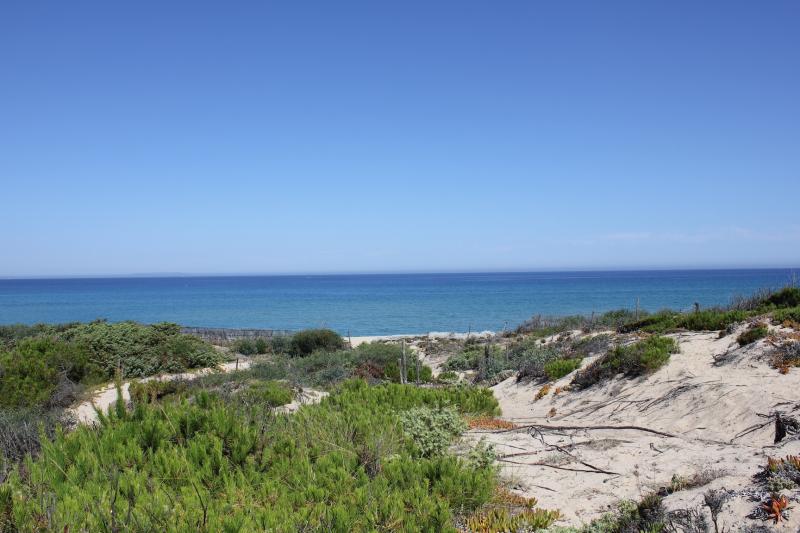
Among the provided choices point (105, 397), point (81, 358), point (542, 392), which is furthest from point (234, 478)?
point (81, 358)

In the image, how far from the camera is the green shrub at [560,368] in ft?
44.5

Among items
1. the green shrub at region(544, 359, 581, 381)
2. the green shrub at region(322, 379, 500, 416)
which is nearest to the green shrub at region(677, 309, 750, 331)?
the green shrub at region(544, 359, 581, 381)

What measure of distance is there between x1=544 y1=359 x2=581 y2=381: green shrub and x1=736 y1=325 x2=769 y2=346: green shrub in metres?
3.71

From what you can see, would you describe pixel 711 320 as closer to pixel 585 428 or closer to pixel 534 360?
pixel 534 360

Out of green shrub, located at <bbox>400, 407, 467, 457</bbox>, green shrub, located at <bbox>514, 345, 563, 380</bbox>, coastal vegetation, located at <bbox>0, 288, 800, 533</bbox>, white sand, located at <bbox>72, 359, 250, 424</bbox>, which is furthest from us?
green shrub, located at <bbox>514, 345, 563, 380</bbox>

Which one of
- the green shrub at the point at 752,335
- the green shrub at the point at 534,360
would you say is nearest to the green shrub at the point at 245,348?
the green shrub at the point at 534,360

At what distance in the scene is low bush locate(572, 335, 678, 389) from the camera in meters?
11.3

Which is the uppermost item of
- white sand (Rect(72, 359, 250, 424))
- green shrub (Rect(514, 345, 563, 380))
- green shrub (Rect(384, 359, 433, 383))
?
green shrub (Rect(514, 345, 563, 380))

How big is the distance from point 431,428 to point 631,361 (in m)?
6.30

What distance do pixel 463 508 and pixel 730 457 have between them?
3.35m

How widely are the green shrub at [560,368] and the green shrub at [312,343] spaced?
1252 centimetres

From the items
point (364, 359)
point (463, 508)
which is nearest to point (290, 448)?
point (463, 508)

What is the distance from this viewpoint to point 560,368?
13.7 meters

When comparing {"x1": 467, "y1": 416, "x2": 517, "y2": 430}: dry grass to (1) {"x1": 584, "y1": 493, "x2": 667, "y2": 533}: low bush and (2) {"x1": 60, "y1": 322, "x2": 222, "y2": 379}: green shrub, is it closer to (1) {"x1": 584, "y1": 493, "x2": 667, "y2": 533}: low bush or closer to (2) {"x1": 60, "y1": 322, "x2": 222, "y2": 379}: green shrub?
(1) {"x1": 584, "y1": 493, "x2": 667, "y2": 533}: low bush
